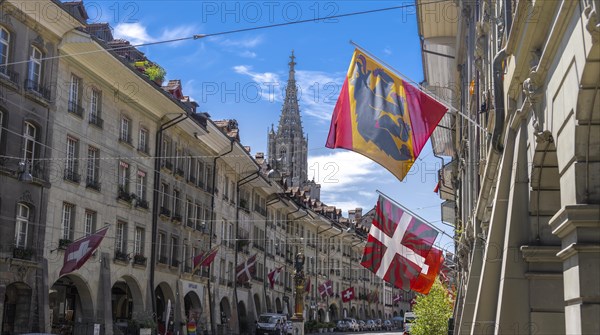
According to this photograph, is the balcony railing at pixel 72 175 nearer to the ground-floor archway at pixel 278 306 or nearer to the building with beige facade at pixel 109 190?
the building with beige facade at pixel 109 190

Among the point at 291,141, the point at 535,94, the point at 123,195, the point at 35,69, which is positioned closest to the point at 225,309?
the point at 123,195

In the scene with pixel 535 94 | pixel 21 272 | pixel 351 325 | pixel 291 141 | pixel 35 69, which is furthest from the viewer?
pixel 291 141

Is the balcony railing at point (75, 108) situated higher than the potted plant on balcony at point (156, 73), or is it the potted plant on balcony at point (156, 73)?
the potted plant on balcony at point (156, 73)

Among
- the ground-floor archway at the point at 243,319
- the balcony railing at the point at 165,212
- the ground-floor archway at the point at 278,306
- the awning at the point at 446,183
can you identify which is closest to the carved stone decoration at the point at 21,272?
the balcony railing at the point at 165,212

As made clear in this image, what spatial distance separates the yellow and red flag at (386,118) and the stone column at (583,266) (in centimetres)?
706

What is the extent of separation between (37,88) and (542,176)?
81.7ft

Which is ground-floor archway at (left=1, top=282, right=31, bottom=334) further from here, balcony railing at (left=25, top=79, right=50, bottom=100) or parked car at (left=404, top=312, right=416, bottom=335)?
parked car at (left=404, top=312, right=416, bottom=335)

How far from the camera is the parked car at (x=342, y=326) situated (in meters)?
83.7

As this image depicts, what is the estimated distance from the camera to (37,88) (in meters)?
31.0

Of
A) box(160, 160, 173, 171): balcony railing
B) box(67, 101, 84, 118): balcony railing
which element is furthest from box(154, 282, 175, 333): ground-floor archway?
box(67, 101, 84, 118): balcony railing

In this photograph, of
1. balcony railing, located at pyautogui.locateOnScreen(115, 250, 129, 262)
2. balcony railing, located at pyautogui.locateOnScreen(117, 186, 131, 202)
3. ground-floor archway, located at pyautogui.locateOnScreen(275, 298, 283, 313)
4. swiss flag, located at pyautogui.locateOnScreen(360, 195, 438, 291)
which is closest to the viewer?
swiss flag, located at pyautogui.locateOnScreen(360, 195, 438, 291)

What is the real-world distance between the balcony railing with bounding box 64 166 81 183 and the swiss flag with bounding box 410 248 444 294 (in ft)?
56.4

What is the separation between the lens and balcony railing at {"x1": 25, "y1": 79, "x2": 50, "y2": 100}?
30.2 m

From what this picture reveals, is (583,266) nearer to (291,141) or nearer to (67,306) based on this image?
(67,306)
